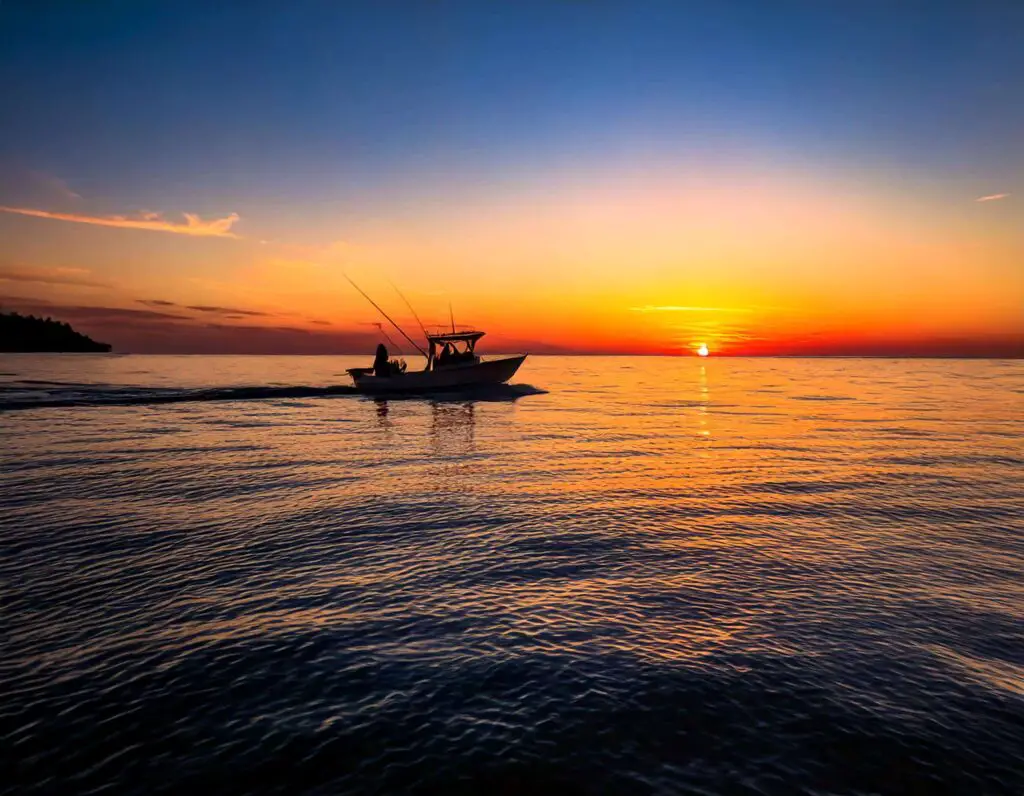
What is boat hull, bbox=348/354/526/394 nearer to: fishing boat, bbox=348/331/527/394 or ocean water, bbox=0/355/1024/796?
fishing boat, bbox=348/331/527/394

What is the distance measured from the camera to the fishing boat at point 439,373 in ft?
199

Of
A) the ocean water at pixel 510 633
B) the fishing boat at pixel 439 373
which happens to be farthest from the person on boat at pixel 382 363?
the ocean water at pixel 510 633

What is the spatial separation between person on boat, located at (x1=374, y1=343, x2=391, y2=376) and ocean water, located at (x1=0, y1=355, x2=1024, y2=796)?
39.9m

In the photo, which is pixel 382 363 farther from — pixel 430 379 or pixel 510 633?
pixel 510 633

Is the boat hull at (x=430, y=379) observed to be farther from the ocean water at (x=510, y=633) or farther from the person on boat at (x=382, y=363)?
the ocean water at (x=510, y=633)

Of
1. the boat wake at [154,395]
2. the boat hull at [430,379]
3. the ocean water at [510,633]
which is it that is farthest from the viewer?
the boat hull at [430,379]

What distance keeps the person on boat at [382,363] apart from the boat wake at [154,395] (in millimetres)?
4014

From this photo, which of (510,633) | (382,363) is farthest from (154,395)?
(510,633)

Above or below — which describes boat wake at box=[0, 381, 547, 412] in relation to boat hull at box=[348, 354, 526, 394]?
below

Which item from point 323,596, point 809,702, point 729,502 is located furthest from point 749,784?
point 729,502

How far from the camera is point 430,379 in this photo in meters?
61.7

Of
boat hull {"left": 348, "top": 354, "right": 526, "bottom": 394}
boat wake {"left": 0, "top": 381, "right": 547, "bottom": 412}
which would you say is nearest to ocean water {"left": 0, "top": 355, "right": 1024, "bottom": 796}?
boat wake {"left": 0, "top": 381, "right": 547, "bottom": 412}

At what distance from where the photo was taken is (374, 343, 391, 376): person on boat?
200 ft

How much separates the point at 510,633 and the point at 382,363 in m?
54.7
